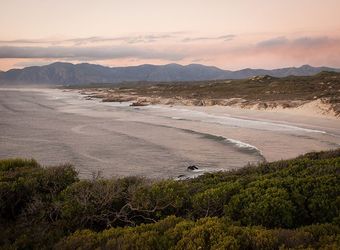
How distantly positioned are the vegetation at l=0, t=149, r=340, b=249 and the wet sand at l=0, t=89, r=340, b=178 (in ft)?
30.1

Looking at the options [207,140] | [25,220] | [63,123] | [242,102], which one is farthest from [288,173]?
[242,102]

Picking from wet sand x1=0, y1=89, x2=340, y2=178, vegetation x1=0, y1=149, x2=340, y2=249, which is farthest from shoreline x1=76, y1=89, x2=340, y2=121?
vegetation x1=0, y1=149, x2=340, y2=249

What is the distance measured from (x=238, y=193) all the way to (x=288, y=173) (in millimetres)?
2307

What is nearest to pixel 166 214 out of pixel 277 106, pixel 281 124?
pixel 281 124

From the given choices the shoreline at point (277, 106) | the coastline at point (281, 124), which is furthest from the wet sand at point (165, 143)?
the shoreline at point (277, 106)

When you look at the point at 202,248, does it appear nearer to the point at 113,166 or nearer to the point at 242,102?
the point at 113,166

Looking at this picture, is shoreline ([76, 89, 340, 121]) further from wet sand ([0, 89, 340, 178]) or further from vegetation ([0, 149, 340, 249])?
vegetation ([0, 149, 340, 249])

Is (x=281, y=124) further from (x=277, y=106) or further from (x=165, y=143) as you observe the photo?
(x=165, y=143)

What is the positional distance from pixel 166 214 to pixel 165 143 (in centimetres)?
1875

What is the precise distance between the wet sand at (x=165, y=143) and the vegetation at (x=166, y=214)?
9161mm

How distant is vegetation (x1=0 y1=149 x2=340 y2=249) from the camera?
5422mm

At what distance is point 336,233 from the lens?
18.2 feet

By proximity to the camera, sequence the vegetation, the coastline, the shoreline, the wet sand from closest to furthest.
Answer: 1. the vegetation
2. the wet sand
3. the coastline
4. the shoreline

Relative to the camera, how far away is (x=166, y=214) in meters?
7.42
